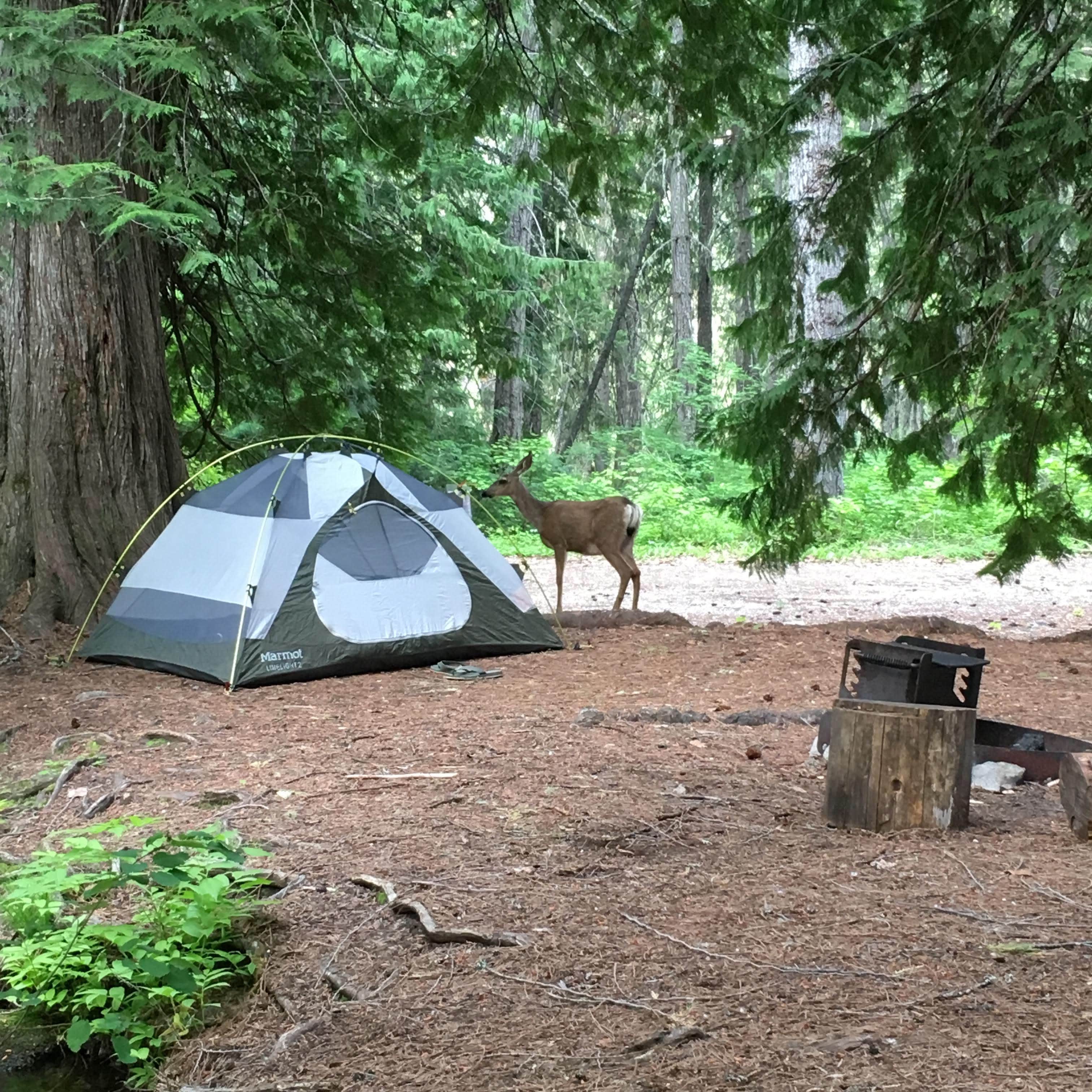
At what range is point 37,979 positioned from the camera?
3.52m

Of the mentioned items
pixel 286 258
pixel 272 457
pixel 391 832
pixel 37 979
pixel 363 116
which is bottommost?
pixel 37 979

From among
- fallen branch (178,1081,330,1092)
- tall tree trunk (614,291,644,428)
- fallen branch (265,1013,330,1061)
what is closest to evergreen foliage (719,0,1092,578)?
fallen branch (265,1013,330,1061)

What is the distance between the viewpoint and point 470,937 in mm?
3371

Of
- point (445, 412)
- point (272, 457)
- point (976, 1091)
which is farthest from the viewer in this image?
point (445, 412)

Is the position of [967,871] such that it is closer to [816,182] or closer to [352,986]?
[352,986]

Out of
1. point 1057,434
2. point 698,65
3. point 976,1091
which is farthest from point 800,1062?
point 698,65

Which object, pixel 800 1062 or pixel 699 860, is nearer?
pixel 800 1062

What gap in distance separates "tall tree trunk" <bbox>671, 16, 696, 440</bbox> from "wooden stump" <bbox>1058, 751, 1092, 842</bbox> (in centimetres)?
2017

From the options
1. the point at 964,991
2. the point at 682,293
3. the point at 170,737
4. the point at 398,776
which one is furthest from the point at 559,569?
the point at 682,293

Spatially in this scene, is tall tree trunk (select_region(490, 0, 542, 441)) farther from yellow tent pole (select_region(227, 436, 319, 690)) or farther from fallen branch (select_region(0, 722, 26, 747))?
fallen branch (select_region(0, 722, 26, 747))

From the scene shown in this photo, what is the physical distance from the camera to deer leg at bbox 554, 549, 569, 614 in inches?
383

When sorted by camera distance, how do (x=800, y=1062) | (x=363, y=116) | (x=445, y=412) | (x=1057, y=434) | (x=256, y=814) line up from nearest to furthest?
(x=800, y=1062), (x=256, y=814), (x=1057, y=434), (x=363, y=116), (x=445, y=412)

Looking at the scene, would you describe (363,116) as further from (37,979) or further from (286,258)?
(37,979)

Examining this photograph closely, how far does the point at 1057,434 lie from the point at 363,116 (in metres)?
5.33
